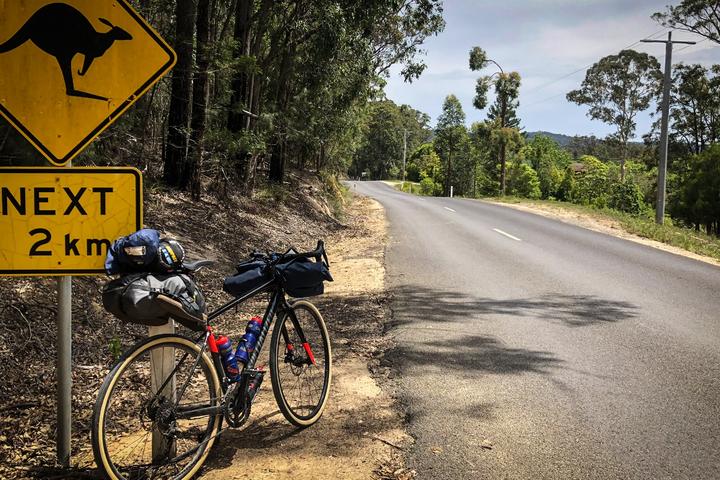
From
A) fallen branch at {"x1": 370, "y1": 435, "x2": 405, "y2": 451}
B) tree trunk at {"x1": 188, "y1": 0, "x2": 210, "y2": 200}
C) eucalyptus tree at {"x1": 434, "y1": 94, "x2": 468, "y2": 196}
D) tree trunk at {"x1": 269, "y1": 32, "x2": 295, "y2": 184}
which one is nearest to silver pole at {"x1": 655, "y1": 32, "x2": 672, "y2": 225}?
tree trunk at {"x1": 269, "y1": 32, "x2": 295, "y2": 184}

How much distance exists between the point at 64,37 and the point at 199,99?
9.34 m

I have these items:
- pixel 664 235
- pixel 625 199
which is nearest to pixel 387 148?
pixel 625 199

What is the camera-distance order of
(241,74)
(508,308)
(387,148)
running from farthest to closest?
(387,148) → (241,74) → (508,308)

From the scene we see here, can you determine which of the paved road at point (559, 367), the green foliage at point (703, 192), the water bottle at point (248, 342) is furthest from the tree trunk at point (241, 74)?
the green foliage at point (703, 192)

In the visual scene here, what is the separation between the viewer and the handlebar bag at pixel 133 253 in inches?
113

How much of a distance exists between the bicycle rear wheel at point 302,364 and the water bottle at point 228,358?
0.39 metres

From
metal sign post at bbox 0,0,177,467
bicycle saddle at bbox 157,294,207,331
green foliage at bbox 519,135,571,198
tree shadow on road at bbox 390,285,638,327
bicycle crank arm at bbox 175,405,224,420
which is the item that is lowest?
tree shadow on road at bbox 390,285,638,327

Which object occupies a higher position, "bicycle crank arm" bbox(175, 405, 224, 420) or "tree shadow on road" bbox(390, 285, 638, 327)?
"bicycle crank arm" bbox(175, 405, 224, 420)

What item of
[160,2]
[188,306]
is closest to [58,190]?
[188,306]

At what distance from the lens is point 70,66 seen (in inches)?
119

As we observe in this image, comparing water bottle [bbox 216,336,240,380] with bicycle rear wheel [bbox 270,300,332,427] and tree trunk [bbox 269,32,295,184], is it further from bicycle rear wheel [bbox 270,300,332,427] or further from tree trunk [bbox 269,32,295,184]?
tree trunk [bbox 269,32,295,184]

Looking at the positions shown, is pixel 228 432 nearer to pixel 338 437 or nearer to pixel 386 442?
pixel 338 437

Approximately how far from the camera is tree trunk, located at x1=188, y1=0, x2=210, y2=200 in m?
11.7

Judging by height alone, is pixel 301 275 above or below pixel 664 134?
below
